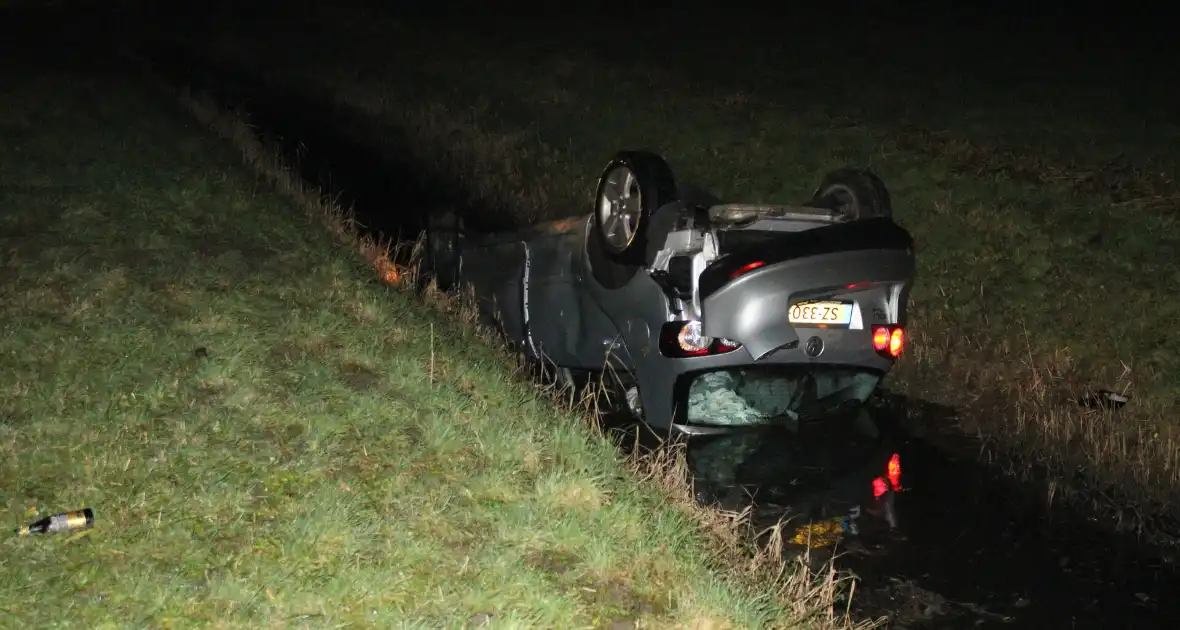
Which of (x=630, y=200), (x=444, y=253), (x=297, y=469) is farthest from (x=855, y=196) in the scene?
(x=444, y=253)

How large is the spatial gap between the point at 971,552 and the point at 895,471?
47.2 inches

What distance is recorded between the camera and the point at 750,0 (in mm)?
29672

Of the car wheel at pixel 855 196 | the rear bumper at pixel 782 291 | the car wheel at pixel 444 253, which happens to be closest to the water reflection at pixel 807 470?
the rear bumper at pixel 782 291

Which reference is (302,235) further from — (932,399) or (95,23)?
(95,23)

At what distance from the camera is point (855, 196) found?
724 centimetres

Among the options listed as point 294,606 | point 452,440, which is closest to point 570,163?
point 452,440

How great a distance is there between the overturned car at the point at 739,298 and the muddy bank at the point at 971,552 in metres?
0.53

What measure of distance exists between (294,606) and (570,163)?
12.4m

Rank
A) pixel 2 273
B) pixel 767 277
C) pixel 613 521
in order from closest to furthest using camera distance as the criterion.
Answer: pixel 613 521, pixel 767 277, pixel 2 273

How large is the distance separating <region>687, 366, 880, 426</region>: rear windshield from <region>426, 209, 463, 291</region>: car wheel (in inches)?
140

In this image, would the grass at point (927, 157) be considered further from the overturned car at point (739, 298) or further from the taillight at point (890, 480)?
the overturned car at point (739, 298)

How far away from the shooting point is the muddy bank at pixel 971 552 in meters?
5.36

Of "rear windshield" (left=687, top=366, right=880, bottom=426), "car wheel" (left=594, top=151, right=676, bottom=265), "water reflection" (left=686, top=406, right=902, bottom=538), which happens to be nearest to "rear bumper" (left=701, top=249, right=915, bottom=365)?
"rear windshield" (left=687, top=366, right=880, bottom=426)

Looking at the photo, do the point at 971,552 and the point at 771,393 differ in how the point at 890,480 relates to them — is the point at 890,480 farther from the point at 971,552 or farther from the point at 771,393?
the point at 971,552
